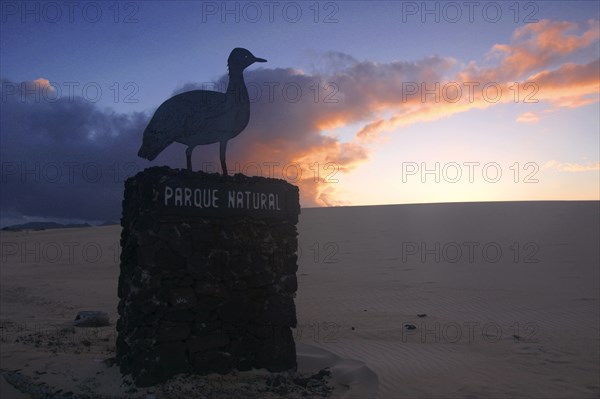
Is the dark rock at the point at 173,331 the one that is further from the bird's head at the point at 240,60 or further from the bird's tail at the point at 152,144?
the bird's head at the point at 240,60

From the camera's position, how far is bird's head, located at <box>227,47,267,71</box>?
8.73 m

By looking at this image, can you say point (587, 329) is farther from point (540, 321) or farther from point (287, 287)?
point (287, 287)

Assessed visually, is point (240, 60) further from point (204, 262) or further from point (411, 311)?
point (411, 311)

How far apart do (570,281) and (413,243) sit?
13.8m

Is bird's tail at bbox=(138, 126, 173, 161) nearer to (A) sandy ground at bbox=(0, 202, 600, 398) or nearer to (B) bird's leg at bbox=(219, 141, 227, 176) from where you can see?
(B) bird's leg at bbox=(219, 141, 227, 176)

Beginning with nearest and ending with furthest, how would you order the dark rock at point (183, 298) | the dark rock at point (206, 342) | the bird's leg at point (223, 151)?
the dark rock at point (183, 298), the dark rock at point (206, 342), the bird's leg at point (223, 151)

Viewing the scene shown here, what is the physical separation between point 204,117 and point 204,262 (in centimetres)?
239

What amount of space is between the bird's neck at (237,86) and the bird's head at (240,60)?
102mm

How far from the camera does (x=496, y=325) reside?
14.1 meters

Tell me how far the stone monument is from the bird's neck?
0.02 m

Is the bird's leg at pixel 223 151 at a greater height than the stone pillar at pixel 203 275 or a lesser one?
greater

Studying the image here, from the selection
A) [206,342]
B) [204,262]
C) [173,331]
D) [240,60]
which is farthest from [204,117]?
[206,342]

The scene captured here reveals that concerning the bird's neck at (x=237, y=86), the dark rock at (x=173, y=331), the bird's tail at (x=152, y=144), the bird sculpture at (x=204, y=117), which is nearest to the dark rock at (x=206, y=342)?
the dark rock at (x=173, y=331)

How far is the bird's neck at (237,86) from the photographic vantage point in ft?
28.3
